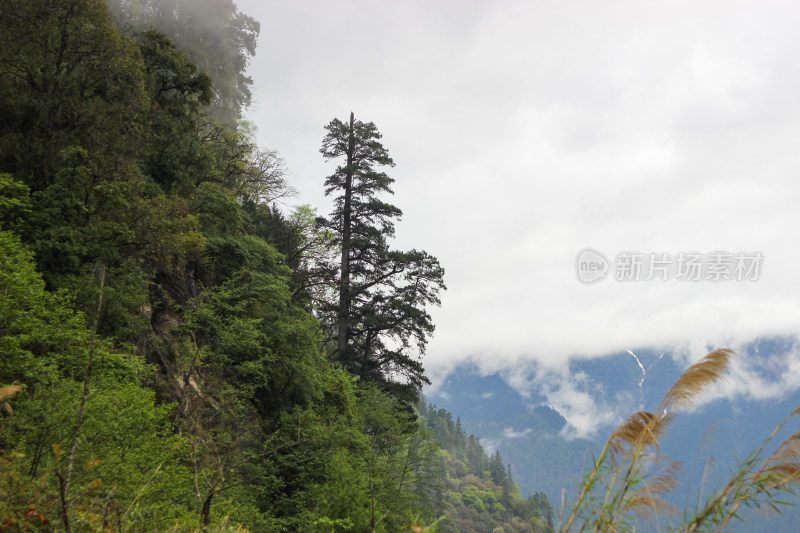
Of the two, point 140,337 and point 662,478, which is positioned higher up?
point 140,337

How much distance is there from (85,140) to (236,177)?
45.0 ft

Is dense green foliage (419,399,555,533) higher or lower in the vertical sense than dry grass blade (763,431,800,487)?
lower

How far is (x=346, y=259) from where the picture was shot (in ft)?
74.3

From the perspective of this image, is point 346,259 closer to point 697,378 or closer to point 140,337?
point 140,337

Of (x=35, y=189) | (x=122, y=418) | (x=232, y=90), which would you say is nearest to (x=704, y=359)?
(x=122, y=418)

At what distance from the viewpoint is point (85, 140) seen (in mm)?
10188

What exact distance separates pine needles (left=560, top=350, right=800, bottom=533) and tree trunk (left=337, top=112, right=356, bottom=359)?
18.6 metres

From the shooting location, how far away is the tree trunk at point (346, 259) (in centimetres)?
2162

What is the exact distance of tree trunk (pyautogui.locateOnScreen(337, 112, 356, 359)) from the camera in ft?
70.9

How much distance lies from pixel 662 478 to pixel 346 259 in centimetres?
2032

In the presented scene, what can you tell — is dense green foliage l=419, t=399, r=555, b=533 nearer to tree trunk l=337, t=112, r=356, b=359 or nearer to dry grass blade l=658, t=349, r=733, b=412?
tree trunk l=337, t=112, r=356, b=359

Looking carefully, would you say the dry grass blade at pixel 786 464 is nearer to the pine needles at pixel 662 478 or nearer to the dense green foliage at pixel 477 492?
the pine needles at pixel 662 478

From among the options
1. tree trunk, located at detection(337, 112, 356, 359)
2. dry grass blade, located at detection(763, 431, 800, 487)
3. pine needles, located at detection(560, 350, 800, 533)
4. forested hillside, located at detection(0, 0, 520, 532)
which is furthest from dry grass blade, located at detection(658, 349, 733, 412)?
tree trunk, located at detection(337, 112, 356, 359)

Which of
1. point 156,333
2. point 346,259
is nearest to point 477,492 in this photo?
point 346,259
